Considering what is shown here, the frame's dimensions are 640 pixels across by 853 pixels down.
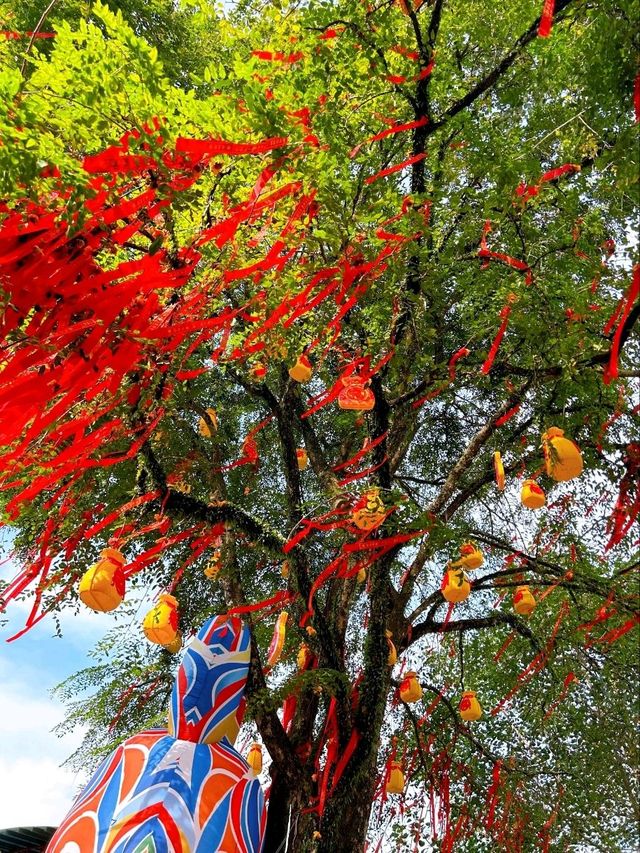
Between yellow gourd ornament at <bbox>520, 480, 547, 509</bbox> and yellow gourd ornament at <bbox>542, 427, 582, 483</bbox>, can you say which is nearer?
yellow gourd ornament at <bbox>542, 427, 582, 483</bbox>

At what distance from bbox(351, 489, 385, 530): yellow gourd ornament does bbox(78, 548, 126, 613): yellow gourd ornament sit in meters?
1.42

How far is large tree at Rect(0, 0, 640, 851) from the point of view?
9.96 ft

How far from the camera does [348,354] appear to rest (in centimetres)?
458

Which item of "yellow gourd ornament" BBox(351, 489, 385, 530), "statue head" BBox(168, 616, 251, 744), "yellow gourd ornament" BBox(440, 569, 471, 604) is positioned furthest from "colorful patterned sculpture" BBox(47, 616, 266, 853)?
"yellow gourd ornament" BBox(440, 569, 471, 604)

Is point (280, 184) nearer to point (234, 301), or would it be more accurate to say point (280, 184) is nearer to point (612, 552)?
point (234, 301)

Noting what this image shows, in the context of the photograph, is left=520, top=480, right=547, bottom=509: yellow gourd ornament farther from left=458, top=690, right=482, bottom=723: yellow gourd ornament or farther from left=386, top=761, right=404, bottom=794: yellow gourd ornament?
left=386, top=761, right=404, bottom=794: yellow gourd ornament

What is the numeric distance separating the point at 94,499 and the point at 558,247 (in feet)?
15.0

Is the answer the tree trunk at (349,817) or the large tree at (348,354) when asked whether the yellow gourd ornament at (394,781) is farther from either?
the tree trunk at (349,817)

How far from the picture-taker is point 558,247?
4066mm

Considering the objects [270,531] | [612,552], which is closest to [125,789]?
[270,531]

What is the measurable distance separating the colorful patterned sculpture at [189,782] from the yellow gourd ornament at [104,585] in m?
0.55

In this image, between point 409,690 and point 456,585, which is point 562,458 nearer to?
point 456,585

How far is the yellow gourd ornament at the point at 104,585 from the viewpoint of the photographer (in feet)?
12.1

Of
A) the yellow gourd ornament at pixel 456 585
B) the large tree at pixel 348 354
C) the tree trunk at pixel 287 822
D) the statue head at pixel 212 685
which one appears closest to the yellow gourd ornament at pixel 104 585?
the large tree at pixel 348 354
